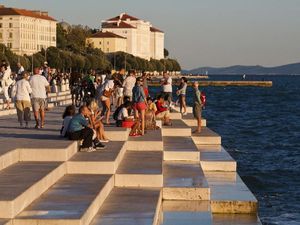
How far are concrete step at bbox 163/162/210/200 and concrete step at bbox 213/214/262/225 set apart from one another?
41cm

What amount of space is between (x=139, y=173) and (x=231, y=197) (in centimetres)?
146

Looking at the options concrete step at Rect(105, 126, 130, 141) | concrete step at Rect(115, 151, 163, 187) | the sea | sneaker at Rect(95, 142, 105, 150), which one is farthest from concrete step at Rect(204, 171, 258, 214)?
concrete step at Rect(105, 126, 130, 141)

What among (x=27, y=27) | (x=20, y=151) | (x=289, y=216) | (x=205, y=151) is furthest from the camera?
(x=27, y=27)

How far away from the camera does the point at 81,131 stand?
46.7 feet

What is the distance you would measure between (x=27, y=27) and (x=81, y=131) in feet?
471

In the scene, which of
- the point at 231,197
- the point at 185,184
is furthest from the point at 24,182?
the point at 231,197

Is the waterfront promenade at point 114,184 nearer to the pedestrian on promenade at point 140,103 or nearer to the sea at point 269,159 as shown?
the pedestrian on promenade at point 140,103

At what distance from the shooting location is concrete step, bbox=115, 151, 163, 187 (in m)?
12.9

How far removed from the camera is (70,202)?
10398 mm

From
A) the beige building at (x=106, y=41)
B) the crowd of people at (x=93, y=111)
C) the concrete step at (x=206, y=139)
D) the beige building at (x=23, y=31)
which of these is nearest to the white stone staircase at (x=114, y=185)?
the crowd of people at (x=93, y=111)

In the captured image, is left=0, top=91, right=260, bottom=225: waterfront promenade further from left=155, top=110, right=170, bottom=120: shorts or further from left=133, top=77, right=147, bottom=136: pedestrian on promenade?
left=155, top=110, right=170, bottom=120: shorts

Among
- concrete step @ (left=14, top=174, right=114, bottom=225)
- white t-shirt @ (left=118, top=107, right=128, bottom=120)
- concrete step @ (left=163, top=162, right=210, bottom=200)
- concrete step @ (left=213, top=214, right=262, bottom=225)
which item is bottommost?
concrete step @ (left=213, top=214, right=262, bottom=225)

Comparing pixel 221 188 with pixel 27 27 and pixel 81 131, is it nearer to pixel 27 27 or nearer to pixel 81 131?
pixel 81 131

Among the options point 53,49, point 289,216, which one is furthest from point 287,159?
point 53,49
